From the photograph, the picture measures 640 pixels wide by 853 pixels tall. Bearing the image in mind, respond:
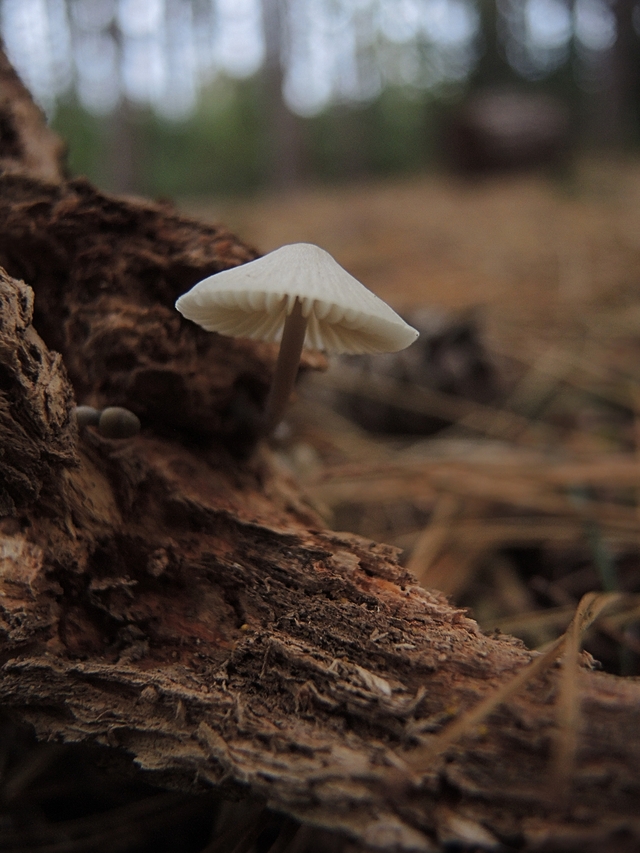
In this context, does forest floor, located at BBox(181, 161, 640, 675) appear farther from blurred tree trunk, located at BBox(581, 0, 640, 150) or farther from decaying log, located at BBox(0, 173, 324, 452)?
blurred tree trunk, located at BBox(581, 0, 640, 150)

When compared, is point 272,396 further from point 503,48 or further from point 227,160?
point 227,160

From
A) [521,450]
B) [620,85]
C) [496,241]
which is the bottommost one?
[521,450]

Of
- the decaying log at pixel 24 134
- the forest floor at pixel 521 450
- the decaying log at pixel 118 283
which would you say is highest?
the decaying log at pixel 24 134

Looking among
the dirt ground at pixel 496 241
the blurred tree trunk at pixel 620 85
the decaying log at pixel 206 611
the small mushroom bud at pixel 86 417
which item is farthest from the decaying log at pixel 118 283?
the blurred tree trunk at pixel 620 85

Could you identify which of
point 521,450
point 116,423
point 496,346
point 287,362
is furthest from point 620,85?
point 116,423

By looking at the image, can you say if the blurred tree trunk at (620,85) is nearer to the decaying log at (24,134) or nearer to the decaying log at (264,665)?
the decaying log at (24,134)

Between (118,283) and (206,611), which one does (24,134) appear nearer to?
(118,283)
